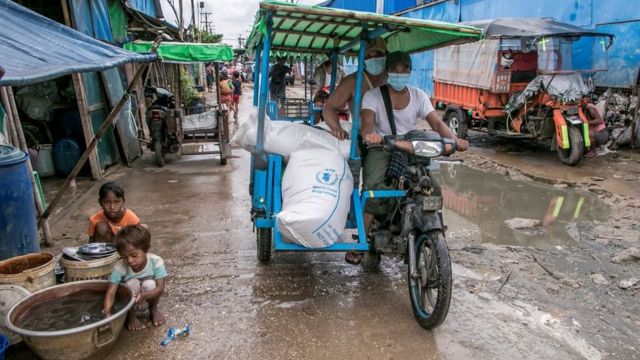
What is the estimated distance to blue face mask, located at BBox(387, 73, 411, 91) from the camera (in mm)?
3678

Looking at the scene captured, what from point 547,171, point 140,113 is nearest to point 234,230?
point 547,171

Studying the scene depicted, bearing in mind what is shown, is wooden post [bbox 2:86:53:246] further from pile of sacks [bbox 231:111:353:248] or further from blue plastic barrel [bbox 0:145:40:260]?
pile of sacks [bbox 231:111:353:248]

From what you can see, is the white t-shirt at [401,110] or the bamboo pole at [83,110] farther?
the bamboo pole at [83,110]

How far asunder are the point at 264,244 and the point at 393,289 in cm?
121

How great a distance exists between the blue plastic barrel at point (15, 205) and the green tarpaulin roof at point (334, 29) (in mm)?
2035

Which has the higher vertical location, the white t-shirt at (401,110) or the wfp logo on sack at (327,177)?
the white t-shirt at (401,110)

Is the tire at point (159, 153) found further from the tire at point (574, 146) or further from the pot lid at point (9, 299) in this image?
the tire at point (574, 146)

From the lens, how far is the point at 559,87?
8.86 metres

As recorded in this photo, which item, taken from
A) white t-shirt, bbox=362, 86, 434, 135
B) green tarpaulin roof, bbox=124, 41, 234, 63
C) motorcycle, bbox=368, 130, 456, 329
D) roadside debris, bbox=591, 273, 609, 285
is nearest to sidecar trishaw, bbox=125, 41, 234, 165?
green tarpaulin roof, bbox=124, 41, 234, 63

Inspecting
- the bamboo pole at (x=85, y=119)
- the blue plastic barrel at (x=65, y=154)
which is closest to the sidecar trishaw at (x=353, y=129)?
the bamboo pole at (x=85, y=119)

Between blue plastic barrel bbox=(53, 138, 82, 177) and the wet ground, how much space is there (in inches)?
42.3

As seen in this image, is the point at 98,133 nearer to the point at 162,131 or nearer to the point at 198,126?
the point at 162,131

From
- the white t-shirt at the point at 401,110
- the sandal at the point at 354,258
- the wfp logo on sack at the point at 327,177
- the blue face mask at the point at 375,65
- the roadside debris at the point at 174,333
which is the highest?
the blue face mask at the point at 375,65

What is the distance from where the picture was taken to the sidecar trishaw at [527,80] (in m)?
8.77
